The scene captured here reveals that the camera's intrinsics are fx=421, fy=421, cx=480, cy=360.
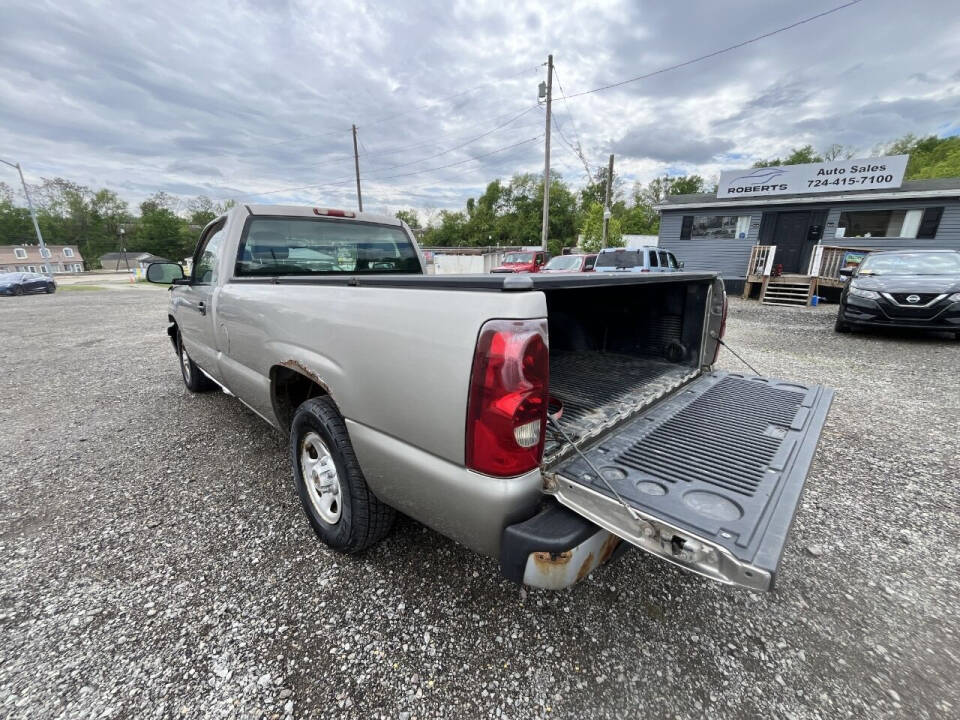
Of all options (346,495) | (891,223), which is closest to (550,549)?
(346,495)

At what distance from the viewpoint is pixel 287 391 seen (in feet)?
8.70

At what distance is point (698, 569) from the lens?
1.15 m

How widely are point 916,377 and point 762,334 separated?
3.11 m

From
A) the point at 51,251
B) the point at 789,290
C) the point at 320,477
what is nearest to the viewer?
the point at 320,477

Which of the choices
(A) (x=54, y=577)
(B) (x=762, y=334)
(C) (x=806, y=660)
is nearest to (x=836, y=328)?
(B) (x=762, y=334)

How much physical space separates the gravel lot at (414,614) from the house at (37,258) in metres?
83.9

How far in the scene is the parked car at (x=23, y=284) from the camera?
19859mm

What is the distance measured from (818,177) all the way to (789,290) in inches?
181

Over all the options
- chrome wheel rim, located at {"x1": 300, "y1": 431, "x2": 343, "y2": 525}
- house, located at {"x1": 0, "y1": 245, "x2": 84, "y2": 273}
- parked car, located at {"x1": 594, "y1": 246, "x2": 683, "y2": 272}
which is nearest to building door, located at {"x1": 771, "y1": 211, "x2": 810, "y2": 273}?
parked car, located at {"x1": 594, "y1": 246, "x2": 683, "y2": 272}

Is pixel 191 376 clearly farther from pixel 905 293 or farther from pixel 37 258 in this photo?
pixel 37 258

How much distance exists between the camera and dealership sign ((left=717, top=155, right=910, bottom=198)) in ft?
44.8

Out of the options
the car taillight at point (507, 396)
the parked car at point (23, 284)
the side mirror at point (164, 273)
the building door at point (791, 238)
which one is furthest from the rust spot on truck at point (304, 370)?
the parked car at point (23, 284)

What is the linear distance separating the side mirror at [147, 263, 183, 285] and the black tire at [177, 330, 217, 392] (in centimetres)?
88

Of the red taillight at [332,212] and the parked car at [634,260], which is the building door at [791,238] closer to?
the parked car at [634,260]
